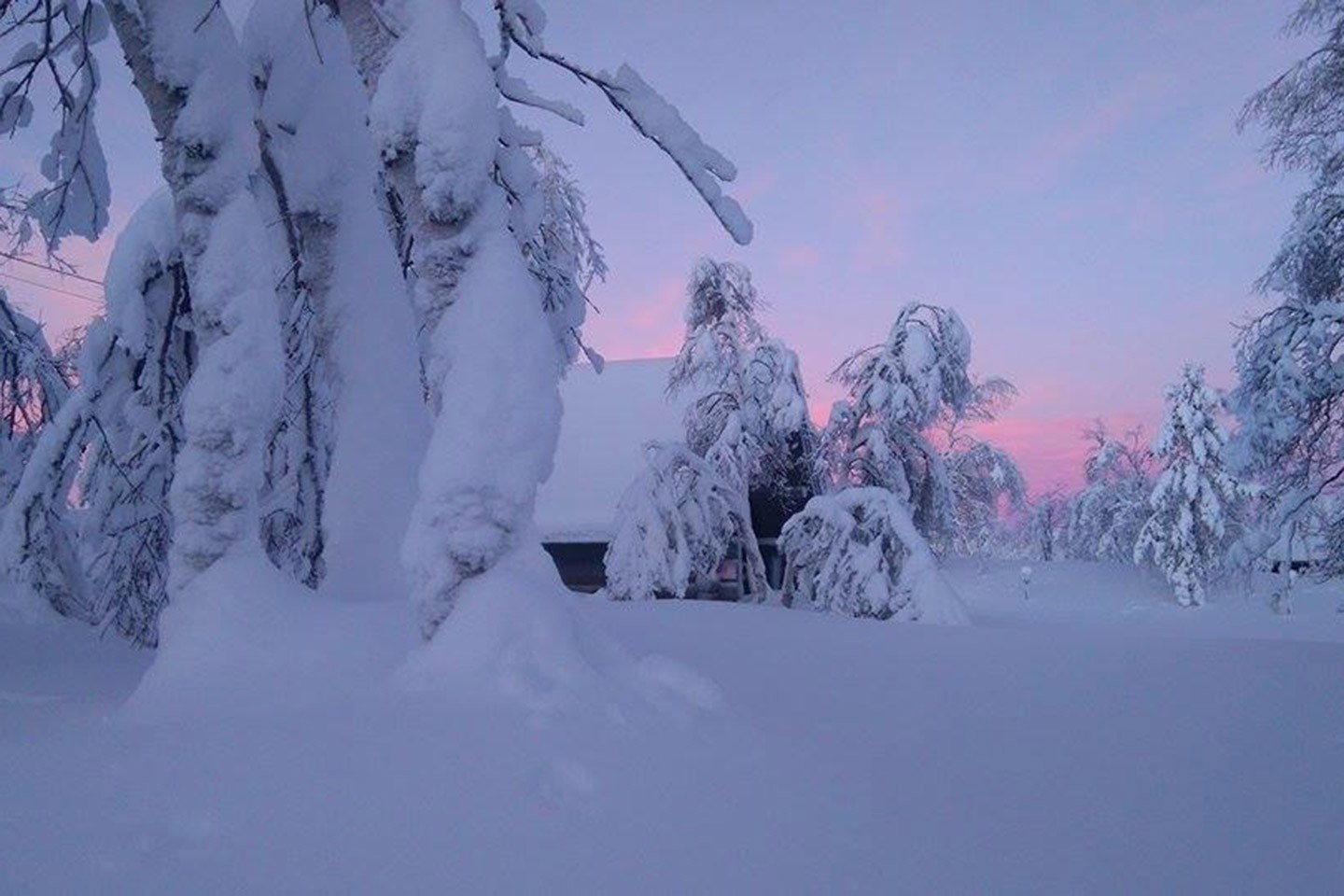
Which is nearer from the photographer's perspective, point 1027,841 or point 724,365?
point 1027,841

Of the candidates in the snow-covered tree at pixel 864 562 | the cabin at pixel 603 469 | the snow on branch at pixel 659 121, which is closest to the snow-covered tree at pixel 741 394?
the cabin at pixel 603 469

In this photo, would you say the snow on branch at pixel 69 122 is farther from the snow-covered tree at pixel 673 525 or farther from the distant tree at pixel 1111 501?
the distant tree at pixel 1111 501

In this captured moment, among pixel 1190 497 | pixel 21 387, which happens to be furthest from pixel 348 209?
pixel 1190 497

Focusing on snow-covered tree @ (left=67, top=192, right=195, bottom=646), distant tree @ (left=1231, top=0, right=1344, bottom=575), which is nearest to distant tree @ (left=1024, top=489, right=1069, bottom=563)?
distant tree @ (left=1231, top=0, right=1344, bottom=575)

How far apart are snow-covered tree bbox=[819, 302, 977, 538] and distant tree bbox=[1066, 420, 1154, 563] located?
19268mm

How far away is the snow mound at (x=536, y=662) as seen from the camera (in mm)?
2137

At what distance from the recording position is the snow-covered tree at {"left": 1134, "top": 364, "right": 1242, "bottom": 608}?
27.6m

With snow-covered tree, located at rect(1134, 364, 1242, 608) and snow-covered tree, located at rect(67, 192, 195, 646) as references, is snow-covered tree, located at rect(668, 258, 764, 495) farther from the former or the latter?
snow-covered tree, located at rect(1134, 364, 1242, 608)

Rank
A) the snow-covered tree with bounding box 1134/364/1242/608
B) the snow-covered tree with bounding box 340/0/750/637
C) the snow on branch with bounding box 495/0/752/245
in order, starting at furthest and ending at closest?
the snow-covered tree with bounding box 1134/364/1242/608 < the snow on branch with bounding box 495/0/752/245 < the snow-covered tree with bounding box 340/0/750/637

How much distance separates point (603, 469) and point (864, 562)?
A: 11200 mm

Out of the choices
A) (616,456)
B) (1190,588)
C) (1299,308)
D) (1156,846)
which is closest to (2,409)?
(1156,846)

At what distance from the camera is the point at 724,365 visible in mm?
18250

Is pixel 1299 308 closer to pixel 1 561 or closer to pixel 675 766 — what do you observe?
pixel 675 766

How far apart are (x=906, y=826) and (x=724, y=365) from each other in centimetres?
1663
